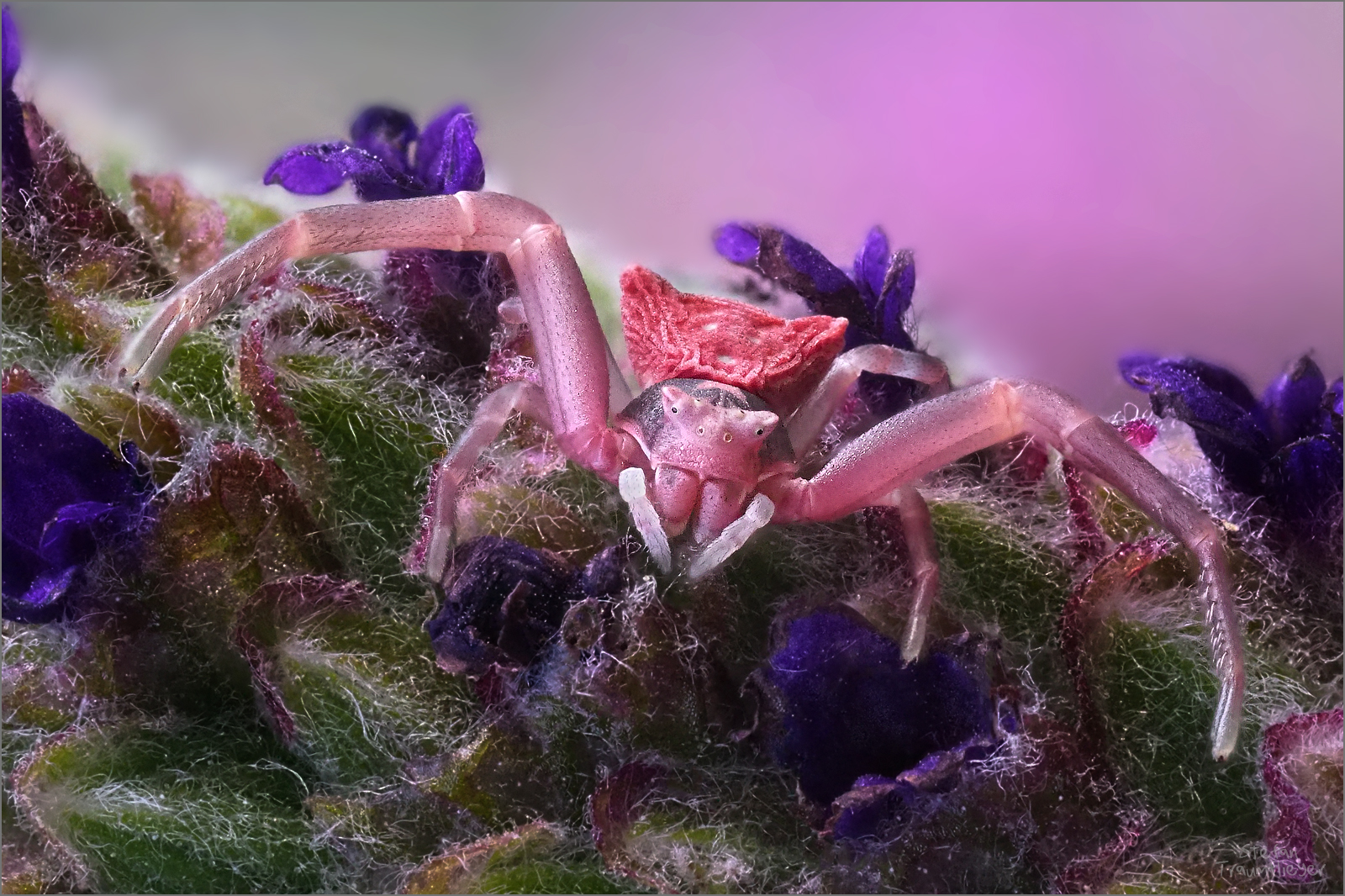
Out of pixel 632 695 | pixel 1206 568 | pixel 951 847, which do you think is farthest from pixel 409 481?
pixel 1206 568

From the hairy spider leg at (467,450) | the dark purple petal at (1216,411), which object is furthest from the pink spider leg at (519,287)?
the dark purple petal at (1216,411)

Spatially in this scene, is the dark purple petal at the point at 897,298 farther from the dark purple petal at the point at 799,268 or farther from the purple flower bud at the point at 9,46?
the purple flower bud at the point at 9,46

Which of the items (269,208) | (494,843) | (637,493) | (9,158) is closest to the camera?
(494,843)

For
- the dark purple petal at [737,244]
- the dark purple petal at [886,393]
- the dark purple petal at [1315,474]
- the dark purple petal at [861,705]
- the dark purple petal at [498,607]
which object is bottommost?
the dark purple petal at [861,705]

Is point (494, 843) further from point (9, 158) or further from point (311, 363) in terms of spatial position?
point (9, 158)

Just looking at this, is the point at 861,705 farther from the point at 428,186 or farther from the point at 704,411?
the point at 428,186

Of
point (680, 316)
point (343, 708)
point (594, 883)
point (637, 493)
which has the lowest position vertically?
point (594, 883)
